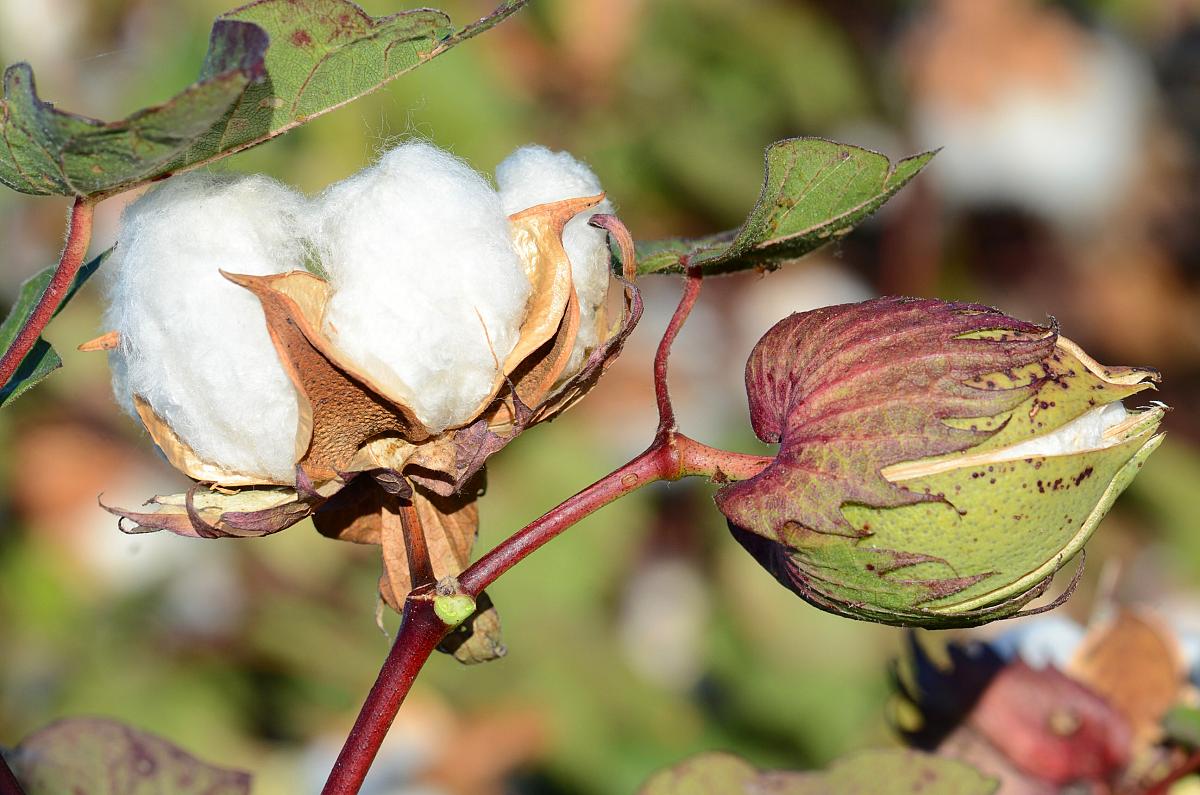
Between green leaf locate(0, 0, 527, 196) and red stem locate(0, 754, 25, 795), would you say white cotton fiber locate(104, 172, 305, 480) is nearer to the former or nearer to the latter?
green leaf locate(0, 0, 527, 196)

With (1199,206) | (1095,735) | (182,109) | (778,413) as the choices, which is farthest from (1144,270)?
(182,109)

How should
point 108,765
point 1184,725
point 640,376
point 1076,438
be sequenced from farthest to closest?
point 640,376 → point 1184,725 → point 108,765 → point 1076,438

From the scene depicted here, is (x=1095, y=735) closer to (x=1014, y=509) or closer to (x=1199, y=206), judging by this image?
(x=1014, y=509)

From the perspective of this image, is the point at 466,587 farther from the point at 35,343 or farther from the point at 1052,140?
the point at 1052,140

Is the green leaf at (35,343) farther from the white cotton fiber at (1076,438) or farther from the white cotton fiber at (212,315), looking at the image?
the white cotton fiber at (1076,438)

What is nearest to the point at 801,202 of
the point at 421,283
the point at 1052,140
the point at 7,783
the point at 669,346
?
the point at 669,346

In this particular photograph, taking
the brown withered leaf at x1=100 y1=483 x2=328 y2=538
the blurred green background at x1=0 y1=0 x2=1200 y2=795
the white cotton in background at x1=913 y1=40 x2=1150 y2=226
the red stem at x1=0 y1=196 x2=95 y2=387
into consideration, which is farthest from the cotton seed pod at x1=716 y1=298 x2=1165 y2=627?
the white cotton in background at x1=913 y1=40 x2=1150 y2=226
